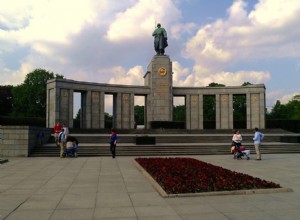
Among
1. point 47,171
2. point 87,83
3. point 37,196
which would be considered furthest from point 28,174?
point 87,83

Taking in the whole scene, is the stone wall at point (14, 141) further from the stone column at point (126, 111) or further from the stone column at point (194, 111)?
the stone column at point (194, 111)

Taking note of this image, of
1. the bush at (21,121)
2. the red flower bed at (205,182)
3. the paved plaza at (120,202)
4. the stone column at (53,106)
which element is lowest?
the paved plaza at (120,202)

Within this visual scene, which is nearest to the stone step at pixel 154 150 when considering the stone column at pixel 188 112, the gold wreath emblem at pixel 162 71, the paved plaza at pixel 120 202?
the paved plaza at pixel 120 202

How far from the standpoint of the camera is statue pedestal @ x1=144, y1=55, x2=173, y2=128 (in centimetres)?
4388

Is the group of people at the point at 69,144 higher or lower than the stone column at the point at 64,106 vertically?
lower

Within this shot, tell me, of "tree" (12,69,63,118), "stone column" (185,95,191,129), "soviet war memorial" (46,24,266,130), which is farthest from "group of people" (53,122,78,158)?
"tree" (12,69,63,118)

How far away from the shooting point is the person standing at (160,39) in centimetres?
4491

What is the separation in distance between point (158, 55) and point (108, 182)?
3494 cm

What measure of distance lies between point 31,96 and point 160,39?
34.3 meters

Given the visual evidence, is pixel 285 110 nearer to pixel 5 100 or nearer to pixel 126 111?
pixel 126 111

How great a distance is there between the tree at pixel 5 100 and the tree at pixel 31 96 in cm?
473

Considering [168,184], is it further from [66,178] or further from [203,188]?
[66,178]

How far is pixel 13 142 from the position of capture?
2211 cm

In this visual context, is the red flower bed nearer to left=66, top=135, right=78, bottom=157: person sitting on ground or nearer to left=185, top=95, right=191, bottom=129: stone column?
left=66, top=135, right=78, bottom=157: person sitting on ground
